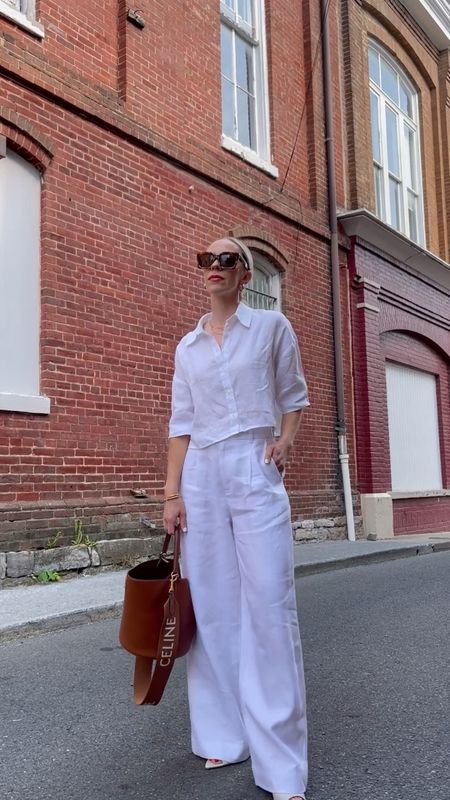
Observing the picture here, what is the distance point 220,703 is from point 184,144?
7738 millimetres

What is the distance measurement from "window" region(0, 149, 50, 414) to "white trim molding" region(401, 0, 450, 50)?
35.5ft

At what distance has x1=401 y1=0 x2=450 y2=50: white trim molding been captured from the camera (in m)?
15.0

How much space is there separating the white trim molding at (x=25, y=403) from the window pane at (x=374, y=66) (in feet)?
33.9

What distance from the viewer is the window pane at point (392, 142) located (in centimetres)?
1488

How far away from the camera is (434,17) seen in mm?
15406

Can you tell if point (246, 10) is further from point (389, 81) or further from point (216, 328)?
point (216, 328)

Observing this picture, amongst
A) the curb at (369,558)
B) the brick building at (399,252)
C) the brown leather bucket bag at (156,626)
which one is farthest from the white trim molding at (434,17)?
the brown leather bucket bag at (156,626)

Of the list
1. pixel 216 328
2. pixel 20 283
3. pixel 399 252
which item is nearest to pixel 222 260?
pixel 216 328

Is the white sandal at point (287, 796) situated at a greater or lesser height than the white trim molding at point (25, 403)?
lesser

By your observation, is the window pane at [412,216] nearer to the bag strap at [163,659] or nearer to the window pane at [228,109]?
the window pane at [228,109]

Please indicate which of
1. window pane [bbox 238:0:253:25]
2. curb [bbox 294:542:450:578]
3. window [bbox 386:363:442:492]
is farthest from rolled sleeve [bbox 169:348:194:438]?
window [bbox 386:363:442:492]

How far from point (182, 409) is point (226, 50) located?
9.27m

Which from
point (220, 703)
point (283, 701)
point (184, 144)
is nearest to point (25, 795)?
point (220, 703)

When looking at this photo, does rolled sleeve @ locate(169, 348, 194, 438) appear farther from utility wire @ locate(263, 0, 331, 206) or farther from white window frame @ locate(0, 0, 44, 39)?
utility wire @ locate(263, 0, 331, 206)
